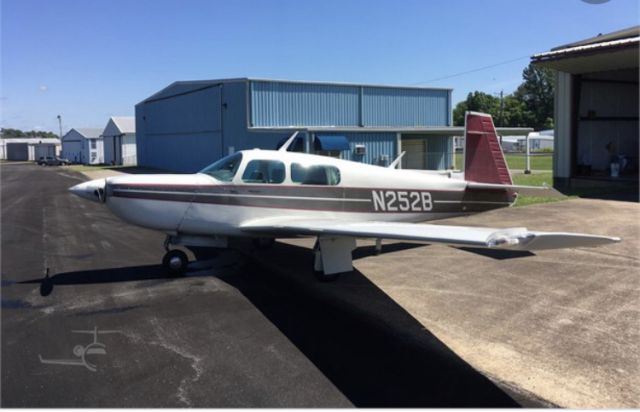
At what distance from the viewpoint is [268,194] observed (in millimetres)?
8422

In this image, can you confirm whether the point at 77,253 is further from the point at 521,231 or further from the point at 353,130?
the point at 353,130

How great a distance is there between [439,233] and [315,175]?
343cm

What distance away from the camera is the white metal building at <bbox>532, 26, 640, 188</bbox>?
20.4 meters

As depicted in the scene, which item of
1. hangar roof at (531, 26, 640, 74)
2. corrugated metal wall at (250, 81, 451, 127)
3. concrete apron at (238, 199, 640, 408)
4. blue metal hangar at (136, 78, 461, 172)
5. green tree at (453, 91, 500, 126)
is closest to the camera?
concrete apron at (238, 199, 640, 408)

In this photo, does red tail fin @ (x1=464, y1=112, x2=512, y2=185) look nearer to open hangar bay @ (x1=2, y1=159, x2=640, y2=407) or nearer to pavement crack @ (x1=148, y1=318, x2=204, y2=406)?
open hangar bay @ (x1=2, y1=159, x2=640, y2=407)

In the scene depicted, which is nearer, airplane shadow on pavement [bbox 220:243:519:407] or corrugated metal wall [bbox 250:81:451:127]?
airplane shadow on pavement [bbox 220:243:519:407]

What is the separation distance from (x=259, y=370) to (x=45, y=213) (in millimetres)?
15774

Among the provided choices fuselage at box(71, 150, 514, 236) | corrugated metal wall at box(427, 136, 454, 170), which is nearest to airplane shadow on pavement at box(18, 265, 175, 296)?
fuselage at box(71, 150, 514, 236)

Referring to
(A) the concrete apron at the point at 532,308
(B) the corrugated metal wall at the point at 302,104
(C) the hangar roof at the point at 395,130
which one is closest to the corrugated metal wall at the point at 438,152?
(C) the hangar roof at the point at 395,130

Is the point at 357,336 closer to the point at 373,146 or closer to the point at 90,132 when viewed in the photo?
the point at 373,146

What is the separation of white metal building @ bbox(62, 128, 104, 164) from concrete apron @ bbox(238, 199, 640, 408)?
7653 centimetres

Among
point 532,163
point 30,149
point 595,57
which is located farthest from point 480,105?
point 30,149

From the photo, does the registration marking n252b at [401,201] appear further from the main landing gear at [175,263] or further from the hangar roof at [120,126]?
the hangar roof at [120,126]

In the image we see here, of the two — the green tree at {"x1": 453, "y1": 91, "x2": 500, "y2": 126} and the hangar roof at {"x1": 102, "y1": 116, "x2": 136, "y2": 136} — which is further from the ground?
the green tree at {"x1": 453, "y1": 91, "x2": 500, "y2": 126}
